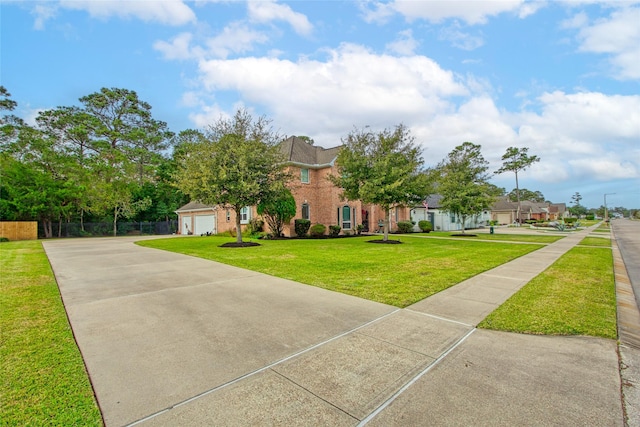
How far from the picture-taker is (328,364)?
10.7ft

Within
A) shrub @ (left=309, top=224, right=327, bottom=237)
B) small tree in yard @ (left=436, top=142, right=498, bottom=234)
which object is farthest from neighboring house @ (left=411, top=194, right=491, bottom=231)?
shrub @ (left=309, top=224, right=327, bottom=237)

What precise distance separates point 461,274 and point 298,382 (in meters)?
6.58

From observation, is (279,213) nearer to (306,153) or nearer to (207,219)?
(306,153)

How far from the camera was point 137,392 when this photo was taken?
2734 millimetres

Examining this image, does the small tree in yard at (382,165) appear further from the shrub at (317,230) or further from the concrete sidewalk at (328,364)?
the concrete sidewalk at (328,364)

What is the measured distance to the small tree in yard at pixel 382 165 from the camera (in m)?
16.1

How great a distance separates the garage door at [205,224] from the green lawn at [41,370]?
22.6m

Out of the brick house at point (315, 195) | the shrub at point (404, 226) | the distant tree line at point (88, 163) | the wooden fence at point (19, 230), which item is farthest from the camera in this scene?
the shrub at point (404, 226)

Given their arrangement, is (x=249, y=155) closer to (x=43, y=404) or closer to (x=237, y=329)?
(x=237, y=329)

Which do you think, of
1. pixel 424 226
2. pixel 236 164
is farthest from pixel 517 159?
pixel 236 164

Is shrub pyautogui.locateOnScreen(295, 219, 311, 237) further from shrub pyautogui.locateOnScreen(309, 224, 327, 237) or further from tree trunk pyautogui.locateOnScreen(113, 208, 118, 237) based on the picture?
tree trunk pyautogui.locateOnScreen(113, 208, 118, 237)

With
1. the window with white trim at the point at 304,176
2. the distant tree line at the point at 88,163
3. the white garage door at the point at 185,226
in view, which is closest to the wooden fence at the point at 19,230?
the distant tree line at the point at 88,163

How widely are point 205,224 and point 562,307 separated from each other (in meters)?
28.3

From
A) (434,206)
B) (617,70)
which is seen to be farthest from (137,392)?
(434,206)
